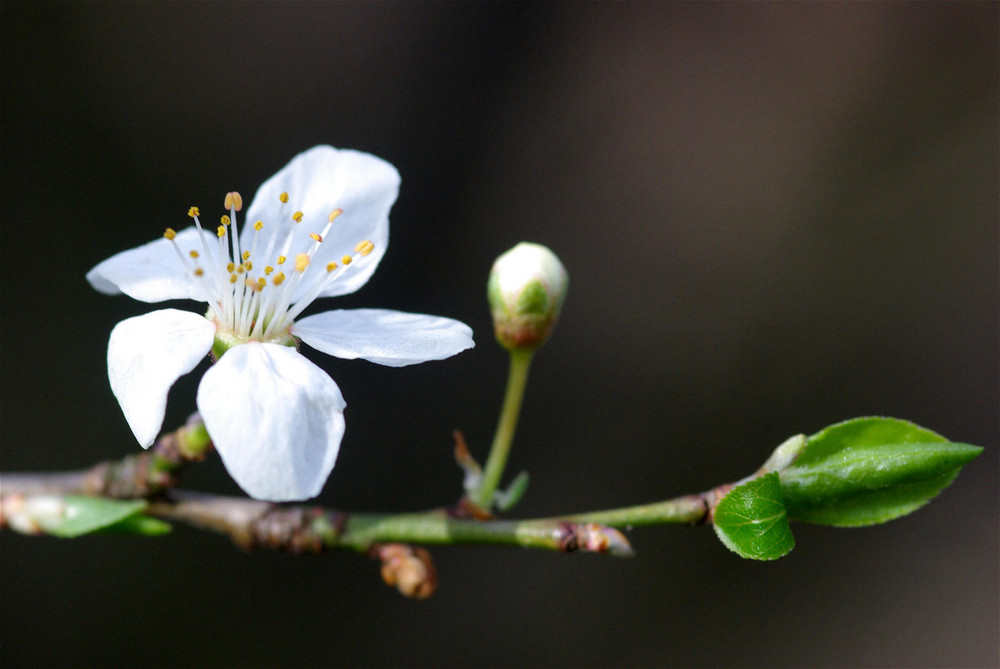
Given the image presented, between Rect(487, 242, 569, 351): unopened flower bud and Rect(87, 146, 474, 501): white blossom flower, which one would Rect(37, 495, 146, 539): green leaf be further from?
Rect(487, 242, 569, 351): unopened flower bud

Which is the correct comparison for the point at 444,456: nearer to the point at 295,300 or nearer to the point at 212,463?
the point at 212,463

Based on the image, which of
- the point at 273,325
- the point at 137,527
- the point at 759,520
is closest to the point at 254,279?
the point at 273,325

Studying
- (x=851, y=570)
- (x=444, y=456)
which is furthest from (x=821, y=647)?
(x=444, y=456)

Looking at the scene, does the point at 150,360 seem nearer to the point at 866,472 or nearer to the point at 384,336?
the point at 384,336

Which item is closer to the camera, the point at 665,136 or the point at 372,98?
the point at 372,98

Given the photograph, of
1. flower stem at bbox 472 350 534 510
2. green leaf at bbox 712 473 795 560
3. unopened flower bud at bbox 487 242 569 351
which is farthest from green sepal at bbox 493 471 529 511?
green leaf at bbox 712 473 795 560

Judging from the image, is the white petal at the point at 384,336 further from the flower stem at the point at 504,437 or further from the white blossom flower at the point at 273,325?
the flower stem at the point at 504,437
